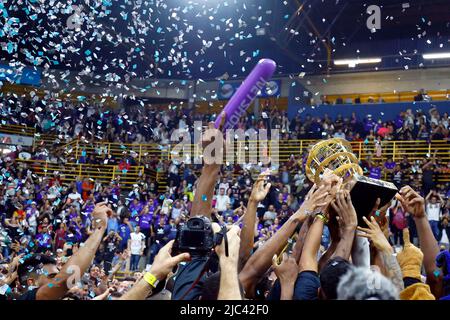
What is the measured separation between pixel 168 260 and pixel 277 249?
25.7 inches

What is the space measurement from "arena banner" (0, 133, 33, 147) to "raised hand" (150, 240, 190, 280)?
17.9 meters

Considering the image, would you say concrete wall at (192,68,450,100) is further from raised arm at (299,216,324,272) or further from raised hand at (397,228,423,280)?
raised arm at (299,216,324,272)

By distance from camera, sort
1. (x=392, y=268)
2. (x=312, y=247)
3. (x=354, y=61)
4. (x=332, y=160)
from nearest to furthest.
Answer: (x=392, y=268) < (x=312, y=247) < (x=332, y=160) < (x=354, y=61)

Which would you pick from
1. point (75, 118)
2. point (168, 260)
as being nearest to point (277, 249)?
point (168, 260)

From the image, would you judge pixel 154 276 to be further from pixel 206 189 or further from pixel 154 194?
pixel 154 194

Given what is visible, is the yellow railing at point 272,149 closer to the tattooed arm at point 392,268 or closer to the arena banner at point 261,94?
the arena banner at point 261,94

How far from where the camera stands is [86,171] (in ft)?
57.8

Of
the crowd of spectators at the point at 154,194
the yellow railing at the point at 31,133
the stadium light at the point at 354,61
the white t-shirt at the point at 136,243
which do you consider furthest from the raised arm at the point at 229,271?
the stadium light at the point at 354,61

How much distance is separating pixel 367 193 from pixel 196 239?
1046 mm

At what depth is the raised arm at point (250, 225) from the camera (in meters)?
3.11

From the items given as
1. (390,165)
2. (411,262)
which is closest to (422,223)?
(411,262)

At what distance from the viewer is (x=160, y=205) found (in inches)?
572

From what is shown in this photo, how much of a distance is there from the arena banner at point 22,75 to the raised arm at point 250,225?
1891 centimetres
